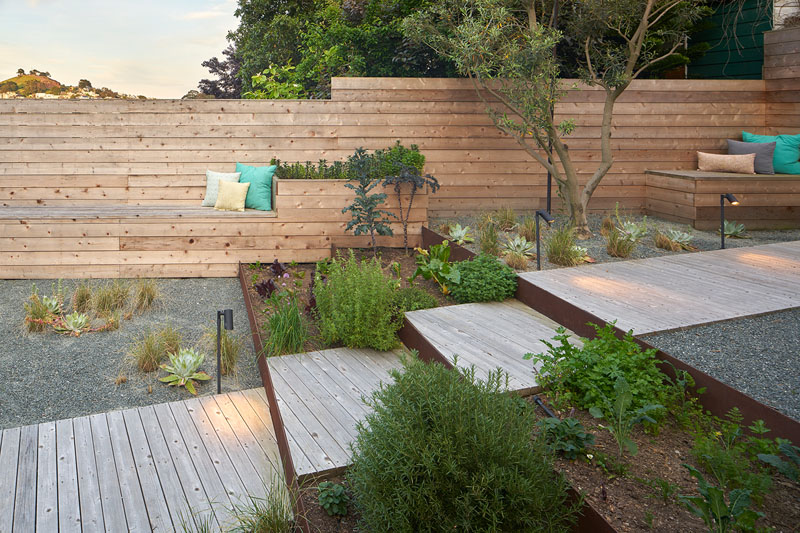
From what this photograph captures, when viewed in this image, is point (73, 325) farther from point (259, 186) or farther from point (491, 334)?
point (491, 334)

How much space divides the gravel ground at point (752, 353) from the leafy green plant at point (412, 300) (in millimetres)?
1679

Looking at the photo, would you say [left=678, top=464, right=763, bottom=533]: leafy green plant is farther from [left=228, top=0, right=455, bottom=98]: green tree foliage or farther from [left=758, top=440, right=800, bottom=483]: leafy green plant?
[left=228, top=0, right=455, bottom=98]: green tree foliage

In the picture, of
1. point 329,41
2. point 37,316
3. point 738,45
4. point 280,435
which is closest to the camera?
point 280,435

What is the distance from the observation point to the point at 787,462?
2324 mm

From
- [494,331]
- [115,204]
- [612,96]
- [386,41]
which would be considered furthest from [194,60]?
[494,331]

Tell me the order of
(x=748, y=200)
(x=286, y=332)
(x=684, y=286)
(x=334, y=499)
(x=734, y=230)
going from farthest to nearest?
(x=748, y=200)
(x=734, y=230)
(x=684, y=286)
(x=286, y=332)
(x=334, y=499)

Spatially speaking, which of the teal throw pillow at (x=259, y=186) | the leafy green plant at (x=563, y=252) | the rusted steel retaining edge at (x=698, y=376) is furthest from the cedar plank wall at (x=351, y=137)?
the rusted steel retaining edge at (x=698, y=376)

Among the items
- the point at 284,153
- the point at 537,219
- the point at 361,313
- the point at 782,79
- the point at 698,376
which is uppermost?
the point at 782,79

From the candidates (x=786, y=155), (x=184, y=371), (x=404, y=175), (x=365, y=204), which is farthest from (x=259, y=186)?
(x=786, y=155)

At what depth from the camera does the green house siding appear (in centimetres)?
840

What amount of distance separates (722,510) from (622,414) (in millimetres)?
759

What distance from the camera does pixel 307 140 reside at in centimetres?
711

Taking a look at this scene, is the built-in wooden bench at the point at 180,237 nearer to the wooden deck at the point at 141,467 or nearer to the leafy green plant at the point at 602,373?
the wooden deck at the point at 141,467

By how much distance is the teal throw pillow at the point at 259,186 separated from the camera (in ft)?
22.0
